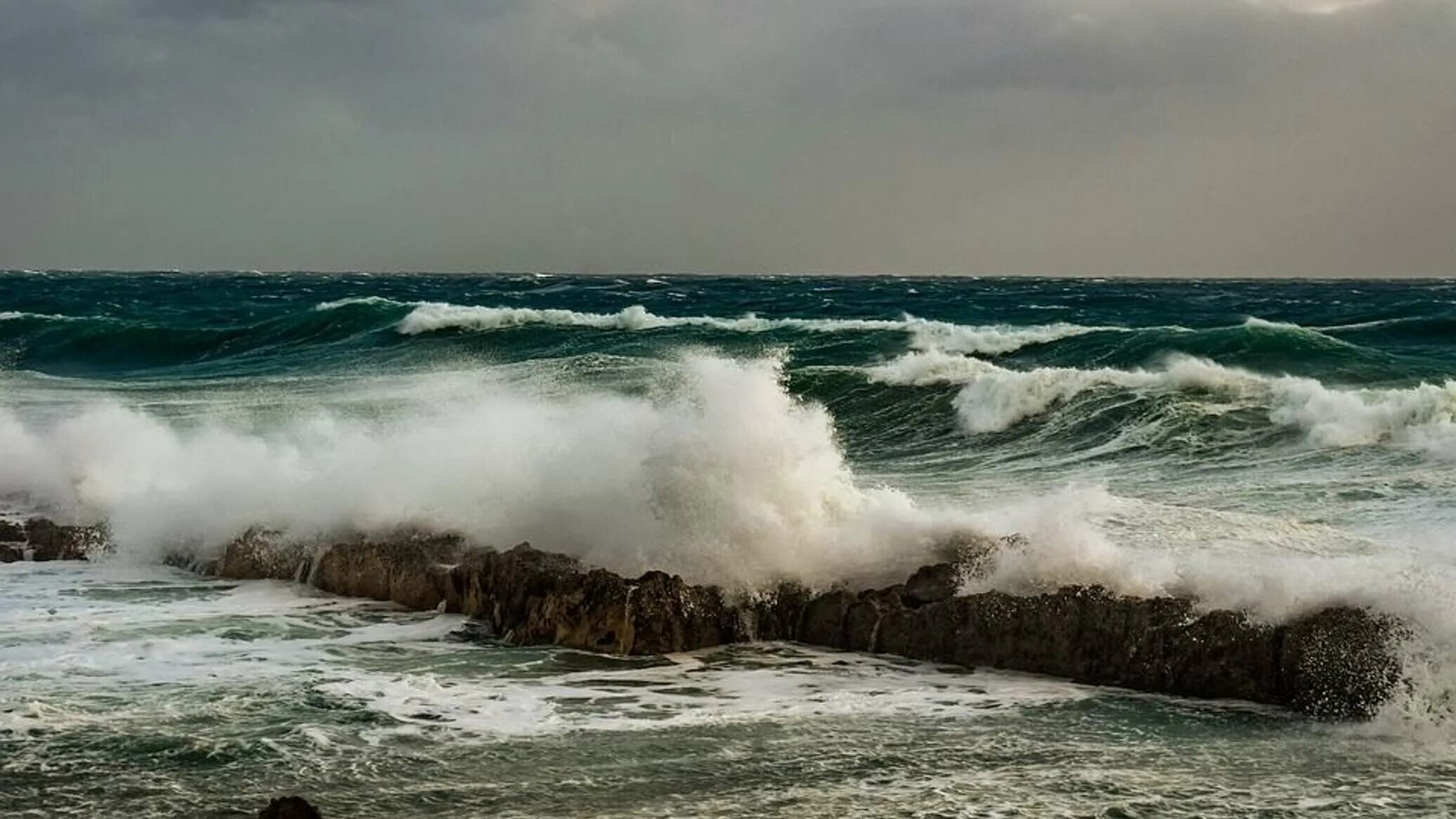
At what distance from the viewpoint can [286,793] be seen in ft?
21.2

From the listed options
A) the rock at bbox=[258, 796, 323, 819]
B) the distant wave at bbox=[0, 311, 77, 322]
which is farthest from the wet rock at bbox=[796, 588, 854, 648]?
the distant wave at bbox=[0, 311, 77, 322]

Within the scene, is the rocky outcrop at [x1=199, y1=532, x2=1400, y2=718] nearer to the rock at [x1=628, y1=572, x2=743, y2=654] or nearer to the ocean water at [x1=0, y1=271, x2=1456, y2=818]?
the rock at [x1=628, y1=572, x2=743, y2=654]

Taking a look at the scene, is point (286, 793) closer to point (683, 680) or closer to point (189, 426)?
point (683, 680)

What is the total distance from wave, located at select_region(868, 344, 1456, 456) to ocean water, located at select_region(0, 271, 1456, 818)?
0.18ft

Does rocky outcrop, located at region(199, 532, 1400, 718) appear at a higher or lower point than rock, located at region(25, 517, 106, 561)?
higher

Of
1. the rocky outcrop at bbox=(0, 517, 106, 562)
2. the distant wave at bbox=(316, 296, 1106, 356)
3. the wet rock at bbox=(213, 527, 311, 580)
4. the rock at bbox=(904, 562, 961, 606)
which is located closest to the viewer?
the rock at bbox=(904, 562, 961, 606)

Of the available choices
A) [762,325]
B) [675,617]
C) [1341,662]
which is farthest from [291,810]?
[762,325]

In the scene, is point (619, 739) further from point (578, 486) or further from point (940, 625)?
point (578, 486)

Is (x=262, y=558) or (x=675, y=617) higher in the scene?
(x=675, y=617)

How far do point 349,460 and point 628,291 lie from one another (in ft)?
160

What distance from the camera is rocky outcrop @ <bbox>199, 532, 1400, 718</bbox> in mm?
8008

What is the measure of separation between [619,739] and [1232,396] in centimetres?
1217

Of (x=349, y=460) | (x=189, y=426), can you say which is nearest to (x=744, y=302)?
(x=189, y=426)

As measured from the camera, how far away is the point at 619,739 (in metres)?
7.32
